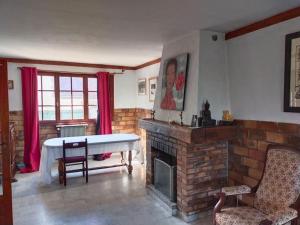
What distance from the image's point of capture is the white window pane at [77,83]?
17.8 feet

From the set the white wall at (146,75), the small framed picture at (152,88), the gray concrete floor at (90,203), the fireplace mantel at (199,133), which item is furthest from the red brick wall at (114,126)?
the fireplace mantel at (199,133)

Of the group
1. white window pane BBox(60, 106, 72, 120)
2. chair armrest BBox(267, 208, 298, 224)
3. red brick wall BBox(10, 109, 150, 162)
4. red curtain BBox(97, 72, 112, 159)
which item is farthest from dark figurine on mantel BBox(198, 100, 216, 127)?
white window pane BBox(60, 106, 72, 120)

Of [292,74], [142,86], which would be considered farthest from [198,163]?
[142,86]

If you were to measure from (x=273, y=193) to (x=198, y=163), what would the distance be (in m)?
0.87

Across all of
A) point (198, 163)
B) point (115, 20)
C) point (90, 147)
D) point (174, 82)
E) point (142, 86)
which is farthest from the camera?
point (142, 86)

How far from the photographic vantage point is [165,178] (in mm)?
3314

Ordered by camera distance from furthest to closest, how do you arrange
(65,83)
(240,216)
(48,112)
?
(65,83) → (48,112) → (240,216)

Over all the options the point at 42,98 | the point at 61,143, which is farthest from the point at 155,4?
the point at 42,98

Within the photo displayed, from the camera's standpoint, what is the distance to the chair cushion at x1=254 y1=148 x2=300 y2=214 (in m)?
2.11

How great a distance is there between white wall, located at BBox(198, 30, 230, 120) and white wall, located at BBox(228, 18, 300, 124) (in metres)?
0.09

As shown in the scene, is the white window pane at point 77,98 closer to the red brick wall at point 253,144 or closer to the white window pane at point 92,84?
the white window pane at point 92,84

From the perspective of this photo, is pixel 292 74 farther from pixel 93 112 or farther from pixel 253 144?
pixel 93 112

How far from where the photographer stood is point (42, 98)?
16.8 feet

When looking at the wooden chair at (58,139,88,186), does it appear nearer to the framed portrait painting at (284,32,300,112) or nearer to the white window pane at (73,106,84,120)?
the white window pane at (73,106,84,120)
